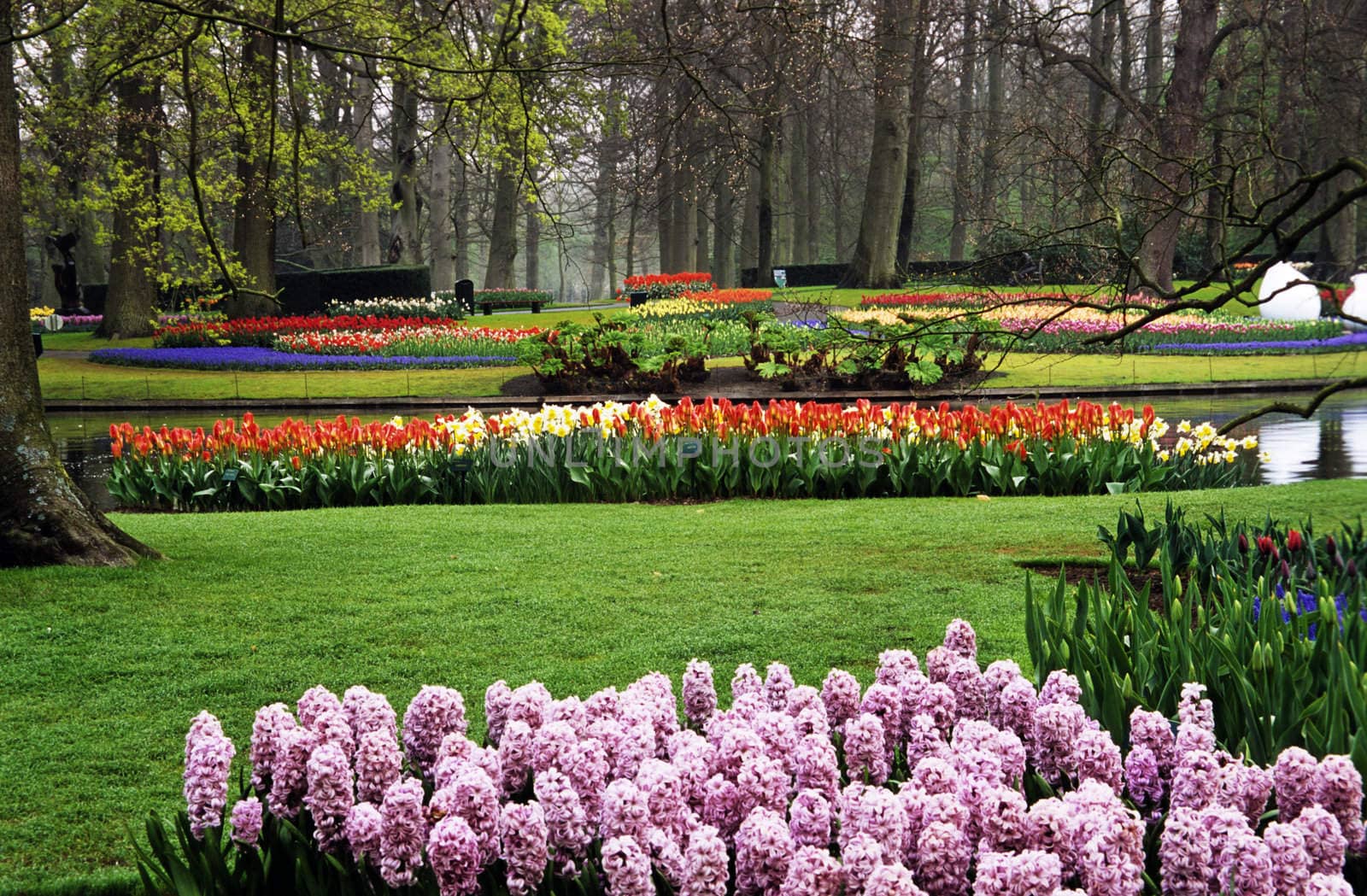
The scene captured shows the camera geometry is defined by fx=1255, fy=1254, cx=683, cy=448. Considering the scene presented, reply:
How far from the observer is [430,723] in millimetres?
3059

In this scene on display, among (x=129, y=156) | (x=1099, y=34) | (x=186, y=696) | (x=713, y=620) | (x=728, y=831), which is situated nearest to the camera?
(x=728, y=831)

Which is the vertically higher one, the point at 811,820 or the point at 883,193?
the point at 883,193

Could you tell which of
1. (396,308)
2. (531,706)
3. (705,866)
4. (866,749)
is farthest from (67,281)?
(705,866)

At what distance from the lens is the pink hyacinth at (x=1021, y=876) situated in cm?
212

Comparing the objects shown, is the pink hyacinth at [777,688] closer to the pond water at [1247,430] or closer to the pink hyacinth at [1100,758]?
the pink hyacinth at [1100,758]

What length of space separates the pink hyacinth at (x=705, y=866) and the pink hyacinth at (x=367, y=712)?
920 millimetres

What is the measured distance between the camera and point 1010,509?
28.3 ft

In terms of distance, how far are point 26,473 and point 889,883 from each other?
5.93 metres

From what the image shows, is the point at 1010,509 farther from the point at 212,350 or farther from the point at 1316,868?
the point at 212,350

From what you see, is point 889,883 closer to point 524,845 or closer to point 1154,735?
point 524,845

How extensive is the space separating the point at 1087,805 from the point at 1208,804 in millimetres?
378

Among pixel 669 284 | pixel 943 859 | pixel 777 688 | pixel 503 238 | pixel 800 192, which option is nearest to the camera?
pixel 943 859

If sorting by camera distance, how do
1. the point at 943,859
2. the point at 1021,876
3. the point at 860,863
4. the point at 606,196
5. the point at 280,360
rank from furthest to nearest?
the point at 606,196 → the point at 280,360 → the point at 943,859 → the point at 860,863 → the point at 1021,876

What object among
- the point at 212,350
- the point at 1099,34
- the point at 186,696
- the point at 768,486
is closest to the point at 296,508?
the point at 768,486
